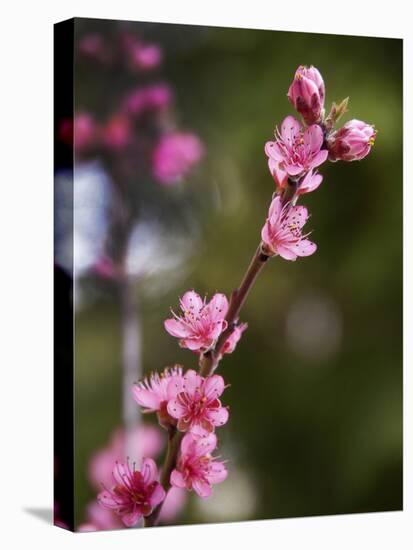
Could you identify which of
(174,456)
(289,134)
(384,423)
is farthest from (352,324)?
(174,456)

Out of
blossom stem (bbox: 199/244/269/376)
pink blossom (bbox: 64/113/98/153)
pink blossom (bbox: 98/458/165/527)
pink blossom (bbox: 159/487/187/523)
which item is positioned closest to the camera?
blossom stem (bbox: 199/244/269/376)

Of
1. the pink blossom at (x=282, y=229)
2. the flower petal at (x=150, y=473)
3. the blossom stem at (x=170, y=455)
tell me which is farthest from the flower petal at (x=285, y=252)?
the flower petal at (x=150, y=473)

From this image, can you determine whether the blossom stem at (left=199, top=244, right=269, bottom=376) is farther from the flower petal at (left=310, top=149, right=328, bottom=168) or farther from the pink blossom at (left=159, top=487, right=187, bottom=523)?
the pink blossom at (left=159, top=487, right=187, bottom=523)

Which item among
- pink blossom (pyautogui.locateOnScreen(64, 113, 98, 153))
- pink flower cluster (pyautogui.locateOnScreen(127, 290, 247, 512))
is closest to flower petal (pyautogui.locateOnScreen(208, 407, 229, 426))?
pink flower cluster (pyautogui.locateOnScreen(127, 290, 247, 512))

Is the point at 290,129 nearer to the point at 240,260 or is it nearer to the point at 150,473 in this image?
the point at 240,260

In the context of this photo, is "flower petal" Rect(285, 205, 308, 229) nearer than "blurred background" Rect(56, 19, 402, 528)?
Yes

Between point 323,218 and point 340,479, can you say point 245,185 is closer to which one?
point 323,218

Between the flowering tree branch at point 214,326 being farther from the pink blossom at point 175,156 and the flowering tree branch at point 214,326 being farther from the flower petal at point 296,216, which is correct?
the pink blossom at point 175,156
